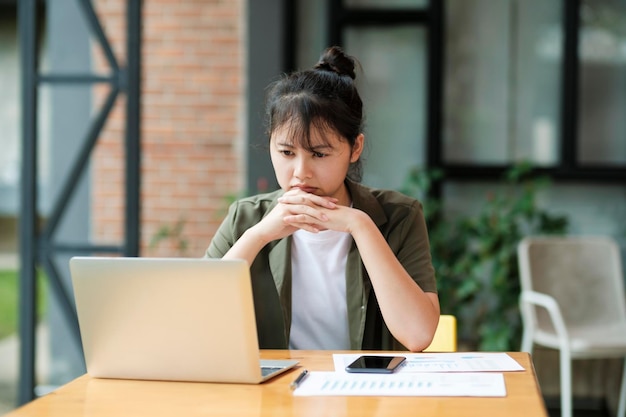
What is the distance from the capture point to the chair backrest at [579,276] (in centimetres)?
430

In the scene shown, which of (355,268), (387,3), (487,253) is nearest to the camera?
A: (355,268)

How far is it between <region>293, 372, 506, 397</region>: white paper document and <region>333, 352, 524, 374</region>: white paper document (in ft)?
0.11

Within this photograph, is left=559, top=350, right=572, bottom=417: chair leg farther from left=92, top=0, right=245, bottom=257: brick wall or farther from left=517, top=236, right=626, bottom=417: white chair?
left=92, top=0, right=245, bottom=257: brick wall

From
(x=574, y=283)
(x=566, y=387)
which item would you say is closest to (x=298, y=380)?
(x=566, y=387)

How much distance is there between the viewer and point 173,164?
5.49 m

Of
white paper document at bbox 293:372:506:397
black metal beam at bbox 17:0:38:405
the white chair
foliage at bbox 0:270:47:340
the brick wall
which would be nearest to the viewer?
white paper document at bbox 293:372:506:397

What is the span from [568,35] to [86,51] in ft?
9.15

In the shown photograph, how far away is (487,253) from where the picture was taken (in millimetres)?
4570

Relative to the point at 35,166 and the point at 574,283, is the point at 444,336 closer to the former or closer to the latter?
the point at 574,283

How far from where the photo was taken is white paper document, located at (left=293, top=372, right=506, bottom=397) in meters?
1.55

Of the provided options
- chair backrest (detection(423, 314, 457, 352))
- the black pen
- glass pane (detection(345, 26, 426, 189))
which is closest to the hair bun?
chair backrest (detection(423, 314, 457, 352))

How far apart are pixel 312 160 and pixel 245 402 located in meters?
0.77

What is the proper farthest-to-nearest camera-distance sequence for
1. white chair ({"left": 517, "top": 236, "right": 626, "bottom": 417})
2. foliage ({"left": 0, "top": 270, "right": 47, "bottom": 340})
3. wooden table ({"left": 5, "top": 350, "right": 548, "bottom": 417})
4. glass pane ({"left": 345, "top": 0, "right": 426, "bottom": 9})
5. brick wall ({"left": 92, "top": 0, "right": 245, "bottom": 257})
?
foliage ({"left": 0, "top": 270, "right": 47, "bottom": 340})
brick wall ({"left": 92, "top": 0, "right": 245, "bottom": 257})
glass pane ({"left": 345, "top": 0, "right": 426, "bottom": 9})
white chair ({"left": 517, "top": 236, "right": 626, "bottom": 417})
wooden table ({"left": 5, "top": 350, "right": 548, "bottom": 417})

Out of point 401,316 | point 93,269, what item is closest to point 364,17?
point 401,316
